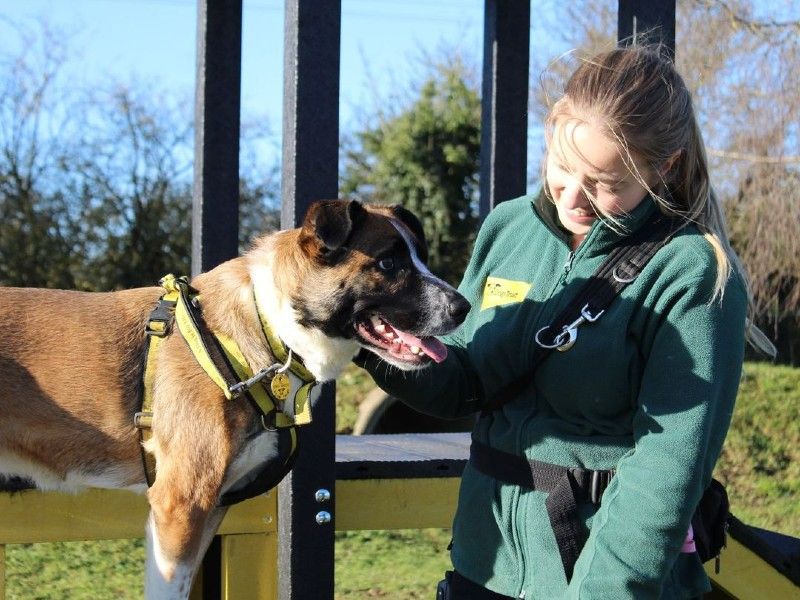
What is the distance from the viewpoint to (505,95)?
432 cm

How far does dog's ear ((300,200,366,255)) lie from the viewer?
255cm

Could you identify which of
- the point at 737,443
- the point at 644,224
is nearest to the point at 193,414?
the point at 644,224

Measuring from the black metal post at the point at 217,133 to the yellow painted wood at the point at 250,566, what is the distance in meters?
1.45

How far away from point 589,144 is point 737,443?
298 inches

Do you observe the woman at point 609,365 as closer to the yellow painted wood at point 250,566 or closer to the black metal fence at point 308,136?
the black metal fence at point 308,136

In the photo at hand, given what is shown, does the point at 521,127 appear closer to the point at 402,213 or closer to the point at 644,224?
the point at 402,213

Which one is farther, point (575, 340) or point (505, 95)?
point (505, 95)

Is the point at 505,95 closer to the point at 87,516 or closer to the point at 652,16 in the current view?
the point at 652,16

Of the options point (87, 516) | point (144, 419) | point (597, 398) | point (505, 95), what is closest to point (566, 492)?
point (597, 398)

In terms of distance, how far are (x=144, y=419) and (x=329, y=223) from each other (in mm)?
784

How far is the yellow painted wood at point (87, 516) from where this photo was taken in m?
2.96

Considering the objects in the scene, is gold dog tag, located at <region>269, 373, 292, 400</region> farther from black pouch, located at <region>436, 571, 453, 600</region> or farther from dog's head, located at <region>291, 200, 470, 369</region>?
black pouch, located at <region>436, 571, 453, 600</region>

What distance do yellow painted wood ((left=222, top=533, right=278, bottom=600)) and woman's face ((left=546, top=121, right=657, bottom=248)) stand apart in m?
1.72

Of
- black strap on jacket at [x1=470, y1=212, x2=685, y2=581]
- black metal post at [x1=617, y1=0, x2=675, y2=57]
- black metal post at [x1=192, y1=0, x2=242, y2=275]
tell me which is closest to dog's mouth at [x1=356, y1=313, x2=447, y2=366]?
black strap on jacket at [x1=470, y1=212, x2=685, y2=581]
